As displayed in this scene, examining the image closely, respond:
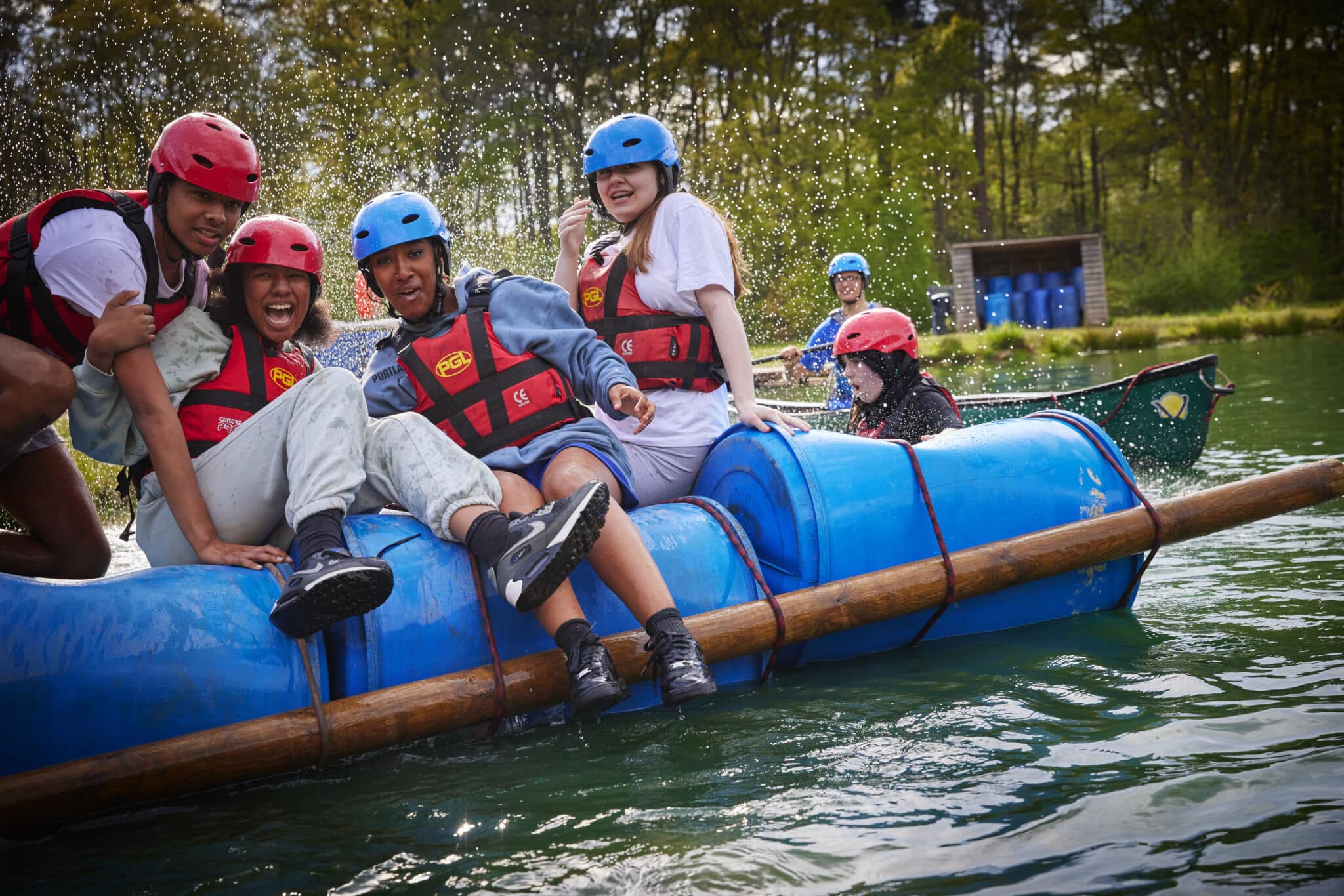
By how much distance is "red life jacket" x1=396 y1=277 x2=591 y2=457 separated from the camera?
3918 mm

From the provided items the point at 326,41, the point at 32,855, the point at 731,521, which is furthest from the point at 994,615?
the point at 326,41

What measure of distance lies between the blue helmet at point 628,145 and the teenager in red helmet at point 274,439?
3.84ft

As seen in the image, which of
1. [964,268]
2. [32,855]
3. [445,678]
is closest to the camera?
[32,855]

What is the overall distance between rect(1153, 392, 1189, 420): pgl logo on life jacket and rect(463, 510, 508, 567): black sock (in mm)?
6950

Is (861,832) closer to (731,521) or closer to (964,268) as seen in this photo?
(731,521)

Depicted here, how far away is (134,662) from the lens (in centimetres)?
312

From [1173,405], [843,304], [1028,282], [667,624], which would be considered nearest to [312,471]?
[667,624]

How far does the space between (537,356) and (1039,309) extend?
929 inches

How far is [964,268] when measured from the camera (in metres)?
25.7

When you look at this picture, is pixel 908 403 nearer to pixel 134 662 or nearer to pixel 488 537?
pixel 488 537

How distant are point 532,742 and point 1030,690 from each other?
1689mm

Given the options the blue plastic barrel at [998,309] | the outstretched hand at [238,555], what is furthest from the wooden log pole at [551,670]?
the blue plastic barrel at [998,309]

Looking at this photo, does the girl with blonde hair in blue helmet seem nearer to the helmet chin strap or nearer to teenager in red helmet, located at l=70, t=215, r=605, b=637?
teenager in red helmet, located at l=70, t=215, r=605, b=637

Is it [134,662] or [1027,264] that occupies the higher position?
[1027,264]
